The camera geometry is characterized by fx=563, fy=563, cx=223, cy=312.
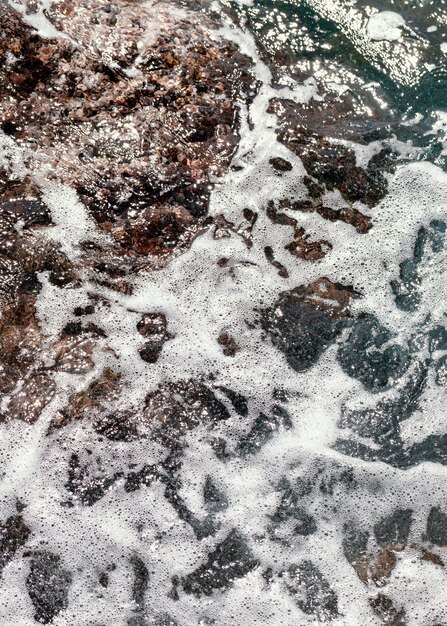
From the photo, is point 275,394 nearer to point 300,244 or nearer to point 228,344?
point 228,344

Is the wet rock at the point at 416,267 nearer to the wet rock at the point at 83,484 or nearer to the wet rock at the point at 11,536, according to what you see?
the wet rock at the point at 83,484

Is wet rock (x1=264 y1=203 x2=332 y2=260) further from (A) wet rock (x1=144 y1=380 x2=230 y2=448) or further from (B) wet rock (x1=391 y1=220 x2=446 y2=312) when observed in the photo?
(A) wet rock (x1=144 y1=380 x2=230 y2=448)

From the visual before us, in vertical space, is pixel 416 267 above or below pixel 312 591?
above

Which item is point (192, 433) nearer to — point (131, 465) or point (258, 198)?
point (131, 465)

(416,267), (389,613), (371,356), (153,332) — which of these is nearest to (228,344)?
(153,332)

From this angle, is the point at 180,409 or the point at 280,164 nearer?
the point at 180,409

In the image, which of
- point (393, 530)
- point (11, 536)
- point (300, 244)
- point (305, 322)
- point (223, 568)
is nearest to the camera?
point (11, 536)

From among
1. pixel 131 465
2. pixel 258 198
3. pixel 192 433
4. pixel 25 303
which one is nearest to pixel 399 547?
pixel 192 433
